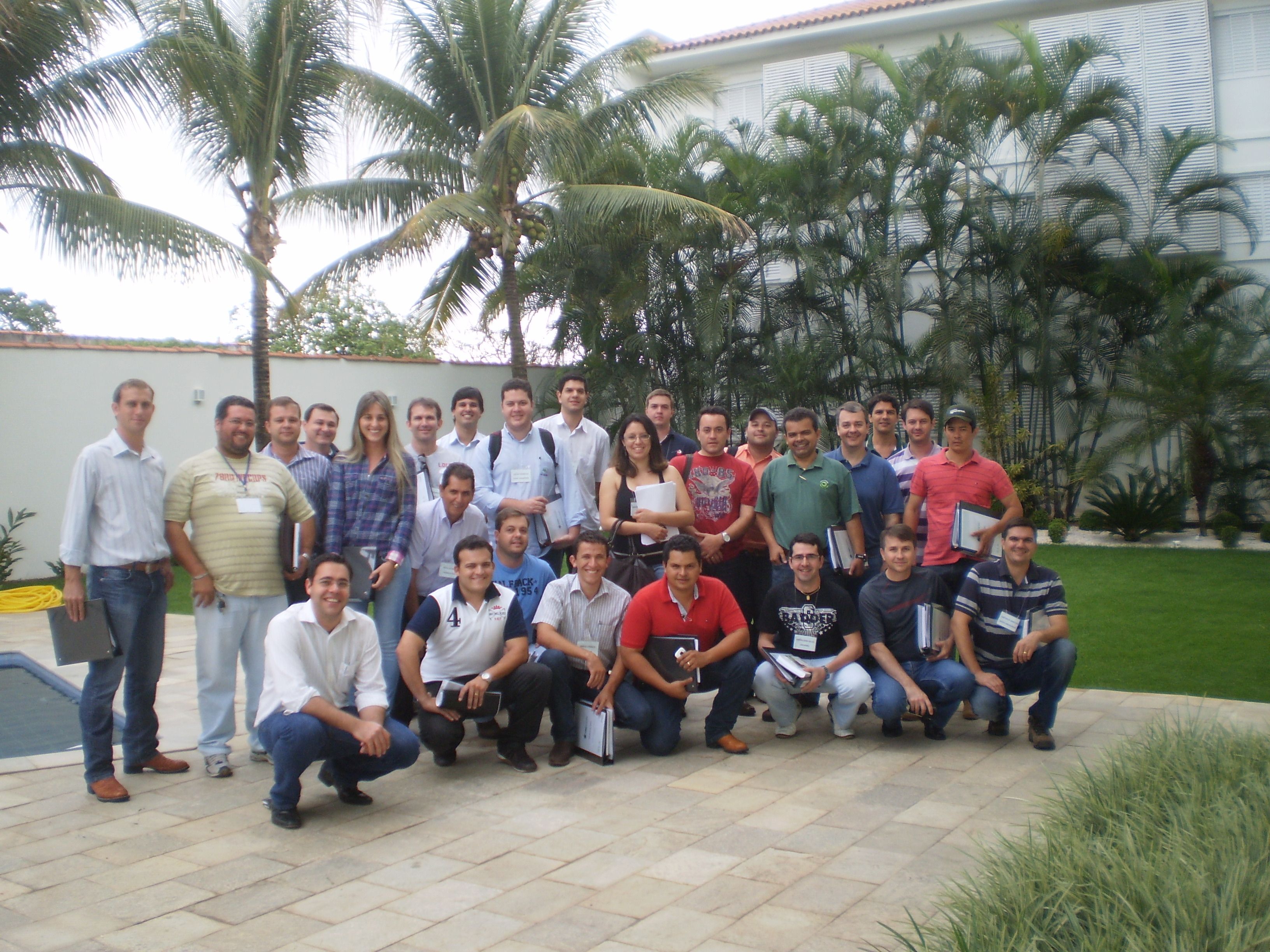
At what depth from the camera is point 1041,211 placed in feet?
50.7

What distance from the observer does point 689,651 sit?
5453mm

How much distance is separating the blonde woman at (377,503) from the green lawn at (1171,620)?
173 inches

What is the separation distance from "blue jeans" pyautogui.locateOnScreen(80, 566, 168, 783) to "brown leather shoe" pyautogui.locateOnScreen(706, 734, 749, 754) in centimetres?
279

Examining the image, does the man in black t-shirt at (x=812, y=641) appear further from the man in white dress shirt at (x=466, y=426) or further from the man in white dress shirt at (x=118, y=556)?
the man in white dress shirt at (x=118, y=556)

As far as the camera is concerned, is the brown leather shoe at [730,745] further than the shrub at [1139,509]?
No

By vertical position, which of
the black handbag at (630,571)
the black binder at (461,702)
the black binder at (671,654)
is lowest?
the black binder at (461,702)

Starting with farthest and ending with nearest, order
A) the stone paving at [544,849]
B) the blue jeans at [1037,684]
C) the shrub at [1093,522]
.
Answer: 1. the shrub at [1093,522]
2. the blue jeans at [1037,684]
3. the stone paving at [544,849]

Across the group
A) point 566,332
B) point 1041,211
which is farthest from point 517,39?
point 1041,211

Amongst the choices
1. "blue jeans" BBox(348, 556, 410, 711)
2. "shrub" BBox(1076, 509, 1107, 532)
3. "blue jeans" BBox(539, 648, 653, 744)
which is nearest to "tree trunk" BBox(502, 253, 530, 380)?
"shrub" BBox(1076, 509, 1107, 532)

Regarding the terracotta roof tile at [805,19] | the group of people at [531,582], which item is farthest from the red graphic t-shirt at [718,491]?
the terracotta roof tile at [805,19]

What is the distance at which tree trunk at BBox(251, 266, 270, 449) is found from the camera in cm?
1319

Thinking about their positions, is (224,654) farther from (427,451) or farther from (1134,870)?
(1134,870)

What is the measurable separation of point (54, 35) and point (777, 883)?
9.76m

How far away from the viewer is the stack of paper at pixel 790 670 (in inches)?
218
